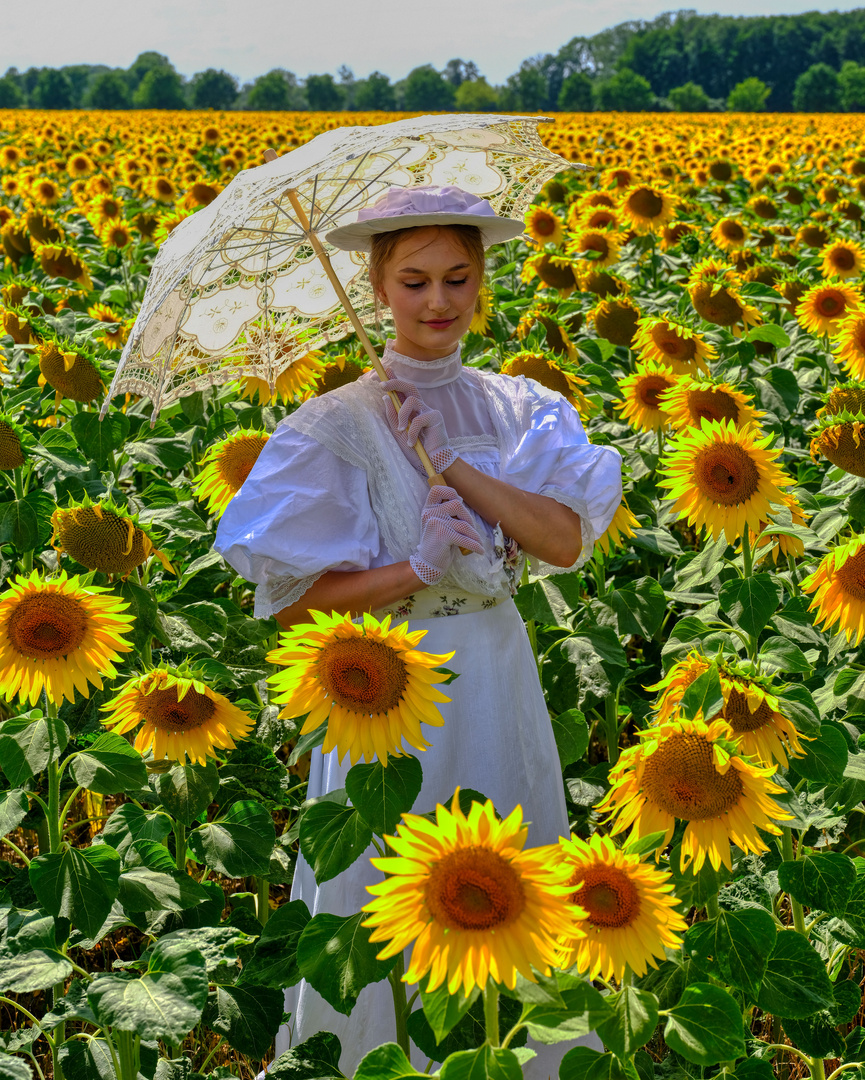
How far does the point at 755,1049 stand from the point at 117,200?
301 inches

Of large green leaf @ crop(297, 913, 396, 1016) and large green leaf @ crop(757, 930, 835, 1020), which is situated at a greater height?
large green leaf @ crop(297, 913, 396, 1016)

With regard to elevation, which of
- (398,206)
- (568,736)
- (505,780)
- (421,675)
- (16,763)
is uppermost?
(398,206)

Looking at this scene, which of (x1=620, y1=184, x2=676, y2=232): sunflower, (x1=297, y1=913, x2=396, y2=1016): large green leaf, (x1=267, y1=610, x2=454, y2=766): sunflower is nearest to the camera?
(x1=267, y1=610, x2=454, y2=766): sunflower

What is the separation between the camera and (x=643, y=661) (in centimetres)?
389

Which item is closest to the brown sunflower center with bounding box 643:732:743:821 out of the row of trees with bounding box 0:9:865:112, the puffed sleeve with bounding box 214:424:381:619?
the puffed sleeve with bounding box 214:424:381:619

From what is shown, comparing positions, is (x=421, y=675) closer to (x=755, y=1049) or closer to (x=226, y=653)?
(x=755, y=1049)

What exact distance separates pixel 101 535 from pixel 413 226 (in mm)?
1069

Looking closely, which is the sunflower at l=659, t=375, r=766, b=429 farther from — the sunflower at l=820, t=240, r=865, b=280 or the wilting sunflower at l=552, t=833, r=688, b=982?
the sunflower at l=820, t=240, r=865, b=280

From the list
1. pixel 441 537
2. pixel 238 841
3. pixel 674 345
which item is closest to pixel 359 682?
pixel 441 537

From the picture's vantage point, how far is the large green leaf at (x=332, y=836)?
175cm

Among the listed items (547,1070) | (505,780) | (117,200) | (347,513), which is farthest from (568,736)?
(117,200)

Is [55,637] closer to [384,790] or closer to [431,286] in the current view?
[384,790]

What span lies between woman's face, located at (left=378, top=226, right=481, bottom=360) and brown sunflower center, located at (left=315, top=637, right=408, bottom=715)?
32.2 inches

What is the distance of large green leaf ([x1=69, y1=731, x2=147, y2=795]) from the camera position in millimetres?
2197
